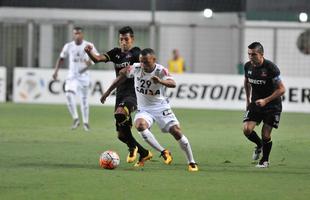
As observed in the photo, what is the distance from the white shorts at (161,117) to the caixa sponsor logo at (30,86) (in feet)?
57.5

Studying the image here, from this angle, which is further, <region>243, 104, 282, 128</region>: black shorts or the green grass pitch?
<region>243, 104, 282, 128</region>: black shorts

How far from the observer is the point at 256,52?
1498 centimetres

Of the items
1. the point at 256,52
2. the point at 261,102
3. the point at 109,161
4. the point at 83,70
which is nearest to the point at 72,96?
the point at 83,70

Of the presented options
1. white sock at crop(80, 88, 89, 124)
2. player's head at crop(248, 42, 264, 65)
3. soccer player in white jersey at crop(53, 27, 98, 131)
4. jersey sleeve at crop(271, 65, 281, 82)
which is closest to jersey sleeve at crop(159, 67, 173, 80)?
player's head at crop(248, 42, 264, 65)

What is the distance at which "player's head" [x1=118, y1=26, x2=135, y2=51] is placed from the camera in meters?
15.3

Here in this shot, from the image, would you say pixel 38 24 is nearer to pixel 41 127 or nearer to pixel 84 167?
pixel 41 127

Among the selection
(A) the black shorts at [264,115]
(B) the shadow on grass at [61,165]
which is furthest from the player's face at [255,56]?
(B) the shadow on grass at [61,165]

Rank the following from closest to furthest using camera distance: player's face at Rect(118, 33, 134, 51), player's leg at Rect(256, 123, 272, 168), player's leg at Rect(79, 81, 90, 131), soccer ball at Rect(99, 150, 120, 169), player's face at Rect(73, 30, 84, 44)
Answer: soccer ball at Rect(99, 150, 120, 169)
player's leg at Rect(256, 123, 272, 168)
player's face at Rect(118, 33, 134, 51)
player's leg at Rect(79, 81, 90, 131)
player's face at Rect(73, 30, 84, 44)

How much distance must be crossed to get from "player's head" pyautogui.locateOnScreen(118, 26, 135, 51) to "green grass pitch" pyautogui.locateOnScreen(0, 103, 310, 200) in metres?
1.86

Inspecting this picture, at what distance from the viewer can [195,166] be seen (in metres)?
14.1

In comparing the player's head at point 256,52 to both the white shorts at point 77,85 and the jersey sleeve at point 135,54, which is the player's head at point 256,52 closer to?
the jersey sleeve at point 135,54

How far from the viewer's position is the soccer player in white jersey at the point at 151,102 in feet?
46.3

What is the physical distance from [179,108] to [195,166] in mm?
17063

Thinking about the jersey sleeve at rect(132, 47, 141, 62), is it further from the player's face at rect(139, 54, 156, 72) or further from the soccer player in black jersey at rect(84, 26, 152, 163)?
the player's face at rect(139, 54, 156, 72)
